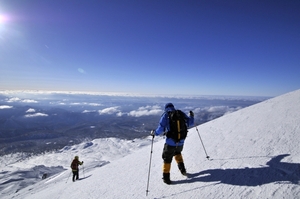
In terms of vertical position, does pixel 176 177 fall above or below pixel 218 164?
below

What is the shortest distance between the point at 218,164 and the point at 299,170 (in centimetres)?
225

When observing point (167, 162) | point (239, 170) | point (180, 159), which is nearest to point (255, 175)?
point (239, 170)

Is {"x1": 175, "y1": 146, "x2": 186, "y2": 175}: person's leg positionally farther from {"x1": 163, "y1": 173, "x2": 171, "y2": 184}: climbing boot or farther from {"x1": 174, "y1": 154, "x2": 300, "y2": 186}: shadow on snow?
{"x1": 163, "y1": 173, "x2": 171, "y2": 184}: climbing boot

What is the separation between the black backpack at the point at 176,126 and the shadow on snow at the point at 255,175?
57.0 inches

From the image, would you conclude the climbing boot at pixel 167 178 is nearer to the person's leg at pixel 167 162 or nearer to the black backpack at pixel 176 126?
the person's leg at pixel 167 162

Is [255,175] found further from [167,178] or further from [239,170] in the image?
[167,178]

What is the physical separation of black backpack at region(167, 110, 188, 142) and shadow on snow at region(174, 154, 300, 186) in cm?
145

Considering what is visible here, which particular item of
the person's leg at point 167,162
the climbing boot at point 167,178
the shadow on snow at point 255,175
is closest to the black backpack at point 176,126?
the person's leg at point 167,162

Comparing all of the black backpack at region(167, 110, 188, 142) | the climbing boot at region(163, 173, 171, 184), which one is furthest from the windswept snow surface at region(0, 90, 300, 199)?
the black backpack at region(167, 110, 188, 142)

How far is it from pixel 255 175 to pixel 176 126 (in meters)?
2.57

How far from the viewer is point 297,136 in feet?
20.4

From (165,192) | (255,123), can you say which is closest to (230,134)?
(255,123)

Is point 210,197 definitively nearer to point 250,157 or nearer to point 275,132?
point 250,157

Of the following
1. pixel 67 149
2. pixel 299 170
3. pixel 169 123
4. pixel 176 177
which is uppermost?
pixel 169 123
